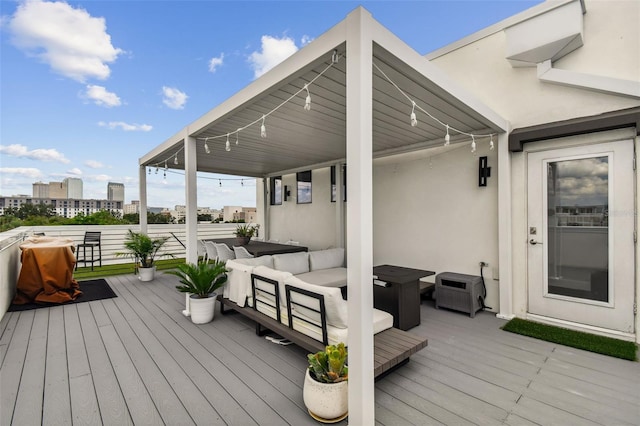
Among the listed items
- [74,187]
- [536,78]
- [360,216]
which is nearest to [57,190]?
[74,187]

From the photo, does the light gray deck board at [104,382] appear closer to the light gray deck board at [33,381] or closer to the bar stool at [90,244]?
the light gray deck board at [33,381]

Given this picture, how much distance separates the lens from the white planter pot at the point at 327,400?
1853 mm

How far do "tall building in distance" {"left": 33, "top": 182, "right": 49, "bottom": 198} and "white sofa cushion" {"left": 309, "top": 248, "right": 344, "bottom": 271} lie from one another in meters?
10.5

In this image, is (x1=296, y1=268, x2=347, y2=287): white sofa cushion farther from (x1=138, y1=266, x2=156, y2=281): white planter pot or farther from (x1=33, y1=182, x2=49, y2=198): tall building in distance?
(x1=33, y1=182, x2=49, y2=198): tall building in distance

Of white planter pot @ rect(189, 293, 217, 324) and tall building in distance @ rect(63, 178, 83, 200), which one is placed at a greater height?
tall building in distance @ rect(63, 178, 83, 200)

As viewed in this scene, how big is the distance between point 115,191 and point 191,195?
9914mm

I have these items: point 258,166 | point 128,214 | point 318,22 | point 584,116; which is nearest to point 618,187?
point 584,116

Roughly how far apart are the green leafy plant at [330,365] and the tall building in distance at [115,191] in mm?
12391

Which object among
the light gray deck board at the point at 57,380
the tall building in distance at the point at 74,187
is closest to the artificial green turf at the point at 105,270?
the tall building in distance at the point at 74,187

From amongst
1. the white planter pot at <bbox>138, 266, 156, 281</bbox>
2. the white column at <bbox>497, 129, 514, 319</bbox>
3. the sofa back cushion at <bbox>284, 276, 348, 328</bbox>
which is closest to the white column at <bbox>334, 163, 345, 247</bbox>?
the white column at <bbox>497, 129, 514, 319</bbox>

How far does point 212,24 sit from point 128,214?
7.56 metres

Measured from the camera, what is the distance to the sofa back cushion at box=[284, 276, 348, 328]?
7.67 ft

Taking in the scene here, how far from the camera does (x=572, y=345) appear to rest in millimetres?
3031

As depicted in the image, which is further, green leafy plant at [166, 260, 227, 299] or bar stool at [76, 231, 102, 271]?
bar stool at [76, 231, 102, 271]
